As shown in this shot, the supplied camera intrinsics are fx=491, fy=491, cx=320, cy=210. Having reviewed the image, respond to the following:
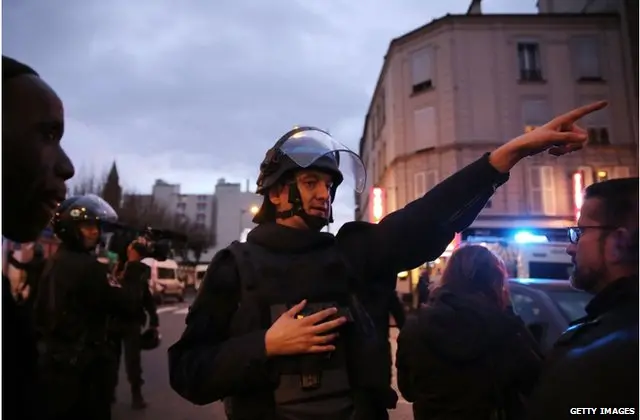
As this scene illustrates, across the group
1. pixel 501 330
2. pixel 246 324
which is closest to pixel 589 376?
pixel 246 324

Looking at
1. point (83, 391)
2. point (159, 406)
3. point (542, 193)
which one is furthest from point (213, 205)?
point (83, 391)

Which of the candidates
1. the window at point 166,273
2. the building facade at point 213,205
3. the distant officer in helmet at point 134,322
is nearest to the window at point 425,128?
the window at point 166,273

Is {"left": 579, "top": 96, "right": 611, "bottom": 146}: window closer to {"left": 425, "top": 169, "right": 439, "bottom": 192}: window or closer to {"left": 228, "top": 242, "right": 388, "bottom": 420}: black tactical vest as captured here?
{"left": 425, "top": 169, "right": 439, "bottom": 192}: window

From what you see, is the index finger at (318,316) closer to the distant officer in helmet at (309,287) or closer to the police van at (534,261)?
the distant officer in helmet at (309,287)

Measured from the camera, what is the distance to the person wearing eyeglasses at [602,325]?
3.59 feet

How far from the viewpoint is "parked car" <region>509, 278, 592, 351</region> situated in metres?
3.66

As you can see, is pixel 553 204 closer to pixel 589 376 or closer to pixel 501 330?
pixel 501 330

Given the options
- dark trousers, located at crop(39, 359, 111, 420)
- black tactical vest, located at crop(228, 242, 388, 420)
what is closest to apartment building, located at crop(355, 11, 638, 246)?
dark trousers, located at crop(39, 359, 111, 420)

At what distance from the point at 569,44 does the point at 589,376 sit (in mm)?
21729

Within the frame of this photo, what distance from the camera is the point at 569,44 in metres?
19.5

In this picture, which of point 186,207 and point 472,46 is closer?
point 472,46

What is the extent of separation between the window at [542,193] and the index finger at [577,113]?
58.1ft

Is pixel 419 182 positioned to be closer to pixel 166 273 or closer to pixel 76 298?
pixel 166 273

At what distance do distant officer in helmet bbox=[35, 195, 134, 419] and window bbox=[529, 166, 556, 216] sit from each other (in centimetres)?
1728
